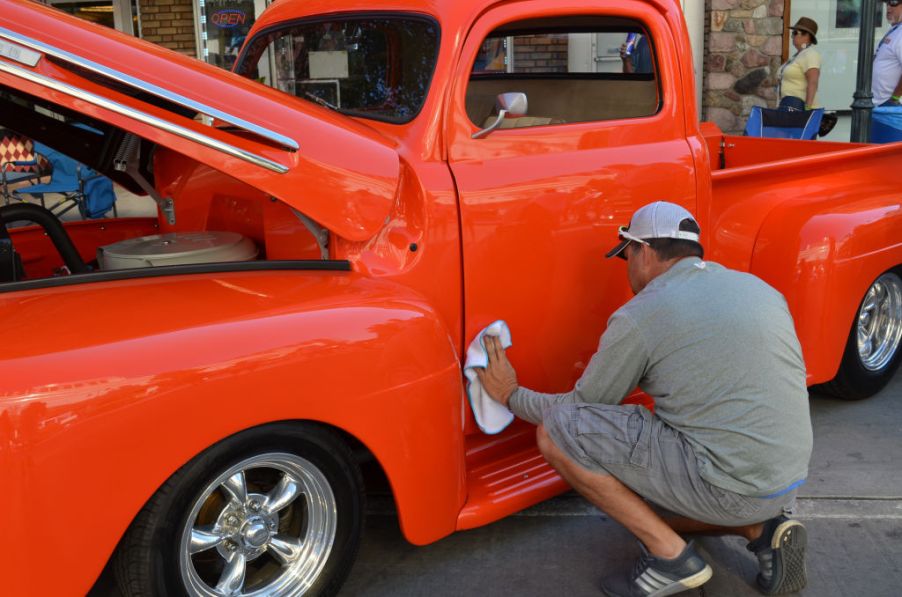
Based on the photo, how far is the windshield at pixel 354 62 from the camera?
3174mm

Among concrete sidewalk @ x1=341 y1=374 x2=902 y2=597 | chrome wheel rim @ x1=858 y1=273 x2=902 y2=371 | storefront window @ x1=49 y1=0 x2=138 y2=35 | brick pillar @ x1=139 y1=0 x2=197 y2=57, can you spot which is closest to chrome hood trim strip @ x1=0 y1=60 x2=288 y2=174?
concrete sidewalk @ x1=341 y1=374 x2=902 y2=597

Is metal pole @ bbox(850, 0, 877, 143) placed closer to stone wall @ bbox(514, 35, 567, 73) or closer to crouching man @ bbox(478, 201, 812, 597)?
stone wall @ bbox(514, 35, 567, 73)

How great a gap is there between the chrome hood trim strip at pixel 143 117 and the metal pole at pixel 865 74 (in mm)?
5642

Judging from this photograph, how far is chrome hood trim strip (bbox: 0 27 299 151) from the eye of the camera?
7.69ft

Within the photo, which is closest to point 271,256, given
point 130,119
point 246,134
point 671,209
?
point 246,134

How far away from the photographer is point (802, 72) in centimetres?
829

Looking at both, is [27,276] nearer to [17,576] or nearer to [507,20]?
[17,576]

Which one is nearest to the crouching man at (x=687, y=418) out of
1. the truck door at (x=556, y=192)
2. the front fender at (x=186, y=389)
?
the truck door at (x=556, y=192)

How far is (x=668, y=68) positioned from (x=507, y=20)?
2.44 feet

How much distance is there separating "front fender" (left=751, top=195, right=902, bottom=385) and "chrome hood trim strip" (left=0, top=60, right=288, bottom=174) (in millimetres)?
2255

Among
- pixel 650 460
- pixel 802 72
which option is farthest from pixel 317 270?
Result: pixel 802 72

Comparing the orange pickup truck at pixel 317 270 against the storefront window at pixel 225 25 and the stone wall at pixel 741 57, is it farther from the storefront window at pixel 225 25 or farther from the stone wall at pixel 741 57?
the storefront window at pixel 225 25

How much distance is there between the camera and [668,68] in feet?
11.6

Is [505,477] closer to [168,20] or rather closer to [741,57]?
[741,57]
